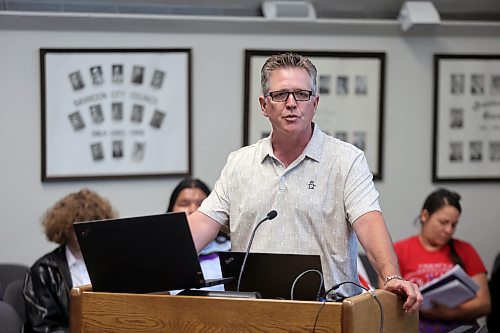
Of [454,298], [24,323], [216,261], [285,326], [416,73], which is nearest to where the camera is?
[285,326]

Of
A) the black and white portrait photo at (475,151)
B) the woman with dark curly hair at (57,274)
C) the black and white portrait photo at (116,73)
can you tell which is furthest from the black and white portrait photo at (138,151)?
the black and white portrait photo at (475,151)

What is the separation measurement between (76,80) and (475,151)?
232cm

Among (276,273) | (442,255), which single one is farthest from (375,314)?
(442,255)

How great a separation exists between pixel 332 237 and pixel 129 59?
2.76 meters

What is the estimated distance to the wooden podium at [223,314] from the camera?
2137 millimetres

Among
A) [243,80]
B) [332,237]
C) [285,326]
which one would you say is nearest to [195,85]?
[243,80]

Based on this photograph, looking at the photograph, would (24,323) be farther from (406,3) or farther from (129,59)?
(406,3)

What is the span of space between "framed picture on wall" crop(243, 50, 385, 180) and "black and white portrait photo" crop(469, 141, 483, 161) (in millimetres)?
554

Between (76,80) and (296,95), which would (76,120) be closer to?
(76,80)

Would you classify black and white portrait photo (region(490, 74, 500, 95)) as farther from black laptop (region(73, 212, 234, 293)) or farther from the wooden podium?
black laptop (region(73, 212, 234, 293))

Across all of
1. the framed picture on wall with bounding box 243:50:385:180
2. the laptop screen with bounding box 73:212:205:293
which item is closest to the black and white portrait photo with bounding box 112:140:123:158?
the framed picture on wall with bounding box 243:50:385:180

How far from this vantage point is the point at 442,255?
475cm

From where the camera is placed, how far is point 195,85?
5.18 m

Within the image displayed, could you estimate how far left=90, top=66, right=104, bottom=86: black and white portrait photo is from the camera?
504cm
